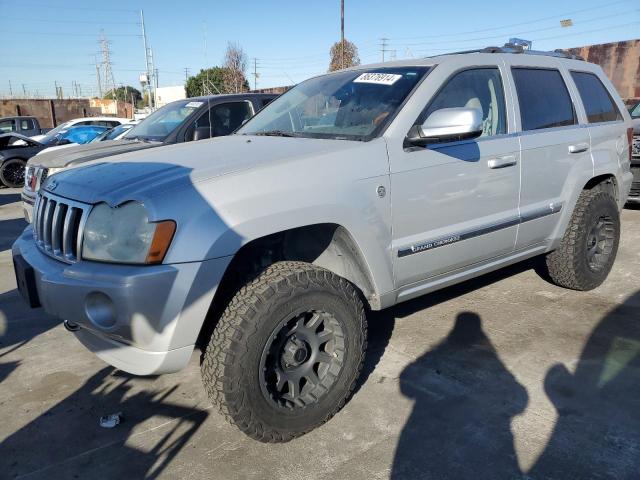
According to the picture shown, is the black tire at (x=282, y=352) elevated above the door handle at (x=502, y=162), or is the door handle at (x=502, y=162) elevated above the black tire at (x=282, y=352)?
the door handle at (x=502, y=162)

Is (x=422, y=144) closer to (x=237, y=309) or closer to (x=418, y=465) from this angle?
(x=237, y=309)

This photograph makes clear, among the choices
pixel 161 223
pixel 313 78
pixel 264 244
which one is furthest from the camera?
pixel 313 78

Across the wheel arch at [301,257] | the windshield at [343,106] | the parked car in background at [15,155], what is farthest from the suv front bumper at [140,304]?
the parked car in background at [15,155]

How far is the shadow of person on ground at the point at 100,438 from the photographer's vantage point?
8.04 ft

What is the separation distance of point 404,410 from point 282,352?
2.58 feet

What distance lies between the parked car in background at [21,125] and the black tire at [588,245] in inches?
728

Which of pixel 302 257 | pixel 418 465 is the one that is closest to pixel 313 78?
pixel 302 257

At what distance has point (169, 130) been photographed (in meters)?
6.77

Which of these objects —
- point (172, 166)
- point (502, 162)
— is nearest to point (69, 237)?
point (172, 166)

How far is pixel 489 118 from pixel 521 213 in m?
0.69

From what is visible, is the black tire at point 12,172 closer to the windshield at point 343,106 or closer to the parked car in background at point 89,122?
the parked car in background at point 89,122

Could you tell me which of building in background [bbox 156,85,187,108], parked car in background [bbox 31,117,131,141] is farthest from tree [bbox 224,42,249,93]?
parked car in background [bbox 31,117,131,141]

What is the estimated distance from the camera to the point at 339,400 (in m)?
2.75

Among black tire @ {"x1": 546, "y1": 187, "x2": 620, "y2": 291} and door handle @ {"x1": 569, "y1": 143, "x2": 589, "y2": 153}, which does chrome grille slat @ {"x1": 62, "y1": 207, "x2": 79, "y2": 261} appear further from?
black tire @ {"x1": 546, "y1": 187, "x2": 620, "y2": 291}
